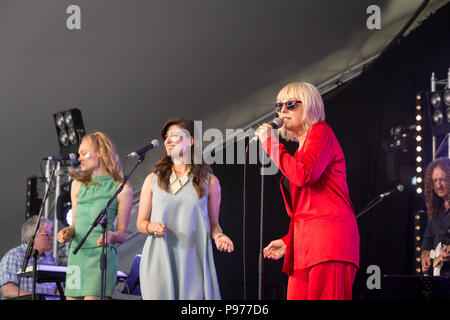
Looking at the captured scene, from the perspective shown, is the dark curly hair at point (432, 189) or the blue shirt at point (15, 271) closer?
the dark curly hair at point (432, 189)

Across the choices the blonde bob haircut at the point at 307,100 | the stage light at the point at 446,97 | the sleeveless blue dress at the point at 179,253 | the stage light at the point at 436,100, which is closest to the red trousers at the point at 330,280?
the blonde bob haircut at the point at 307,100

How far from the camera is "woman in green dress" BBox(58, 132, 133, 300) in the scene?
351cm

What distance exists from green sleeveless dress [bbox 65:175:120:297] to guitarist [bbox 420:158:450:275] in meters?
2.76

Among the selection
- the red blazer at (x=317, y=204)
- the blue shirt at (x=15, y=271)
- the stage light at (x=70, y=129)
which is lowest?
the blue shirt at (x=15, y=271)

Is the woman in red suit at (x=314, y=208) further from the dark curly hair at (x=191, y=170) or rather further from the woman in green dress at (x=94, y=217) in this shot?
the woman in green dress at (x=94, y=217)

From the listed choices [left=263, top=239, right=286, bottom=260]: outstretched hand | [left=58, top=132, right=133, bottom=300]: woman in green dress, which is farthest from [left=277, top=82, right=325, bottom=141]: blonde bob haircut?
[left=58, top=132, right=133, bottom=300]: woman in green dress

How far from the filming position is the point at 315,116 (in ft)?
8.41

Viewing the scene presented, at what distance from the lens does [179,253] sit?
10.1 ft

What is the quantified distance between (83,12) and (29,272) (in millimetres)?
3180

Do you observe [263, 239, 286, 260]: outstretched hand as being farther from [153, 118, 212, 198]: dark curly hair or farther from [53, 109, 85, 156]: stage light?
[53, 109, 85, 156]: stage light

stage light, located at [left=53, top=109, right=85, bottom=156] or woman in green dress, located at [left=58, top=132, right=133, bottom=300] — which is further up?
stage light, located at [left=53, top=109, right=85, bottom=156]

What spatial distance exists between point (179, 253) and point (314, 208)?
94 cm

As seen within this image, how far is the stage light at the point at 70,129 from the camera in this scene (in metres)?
6.12
